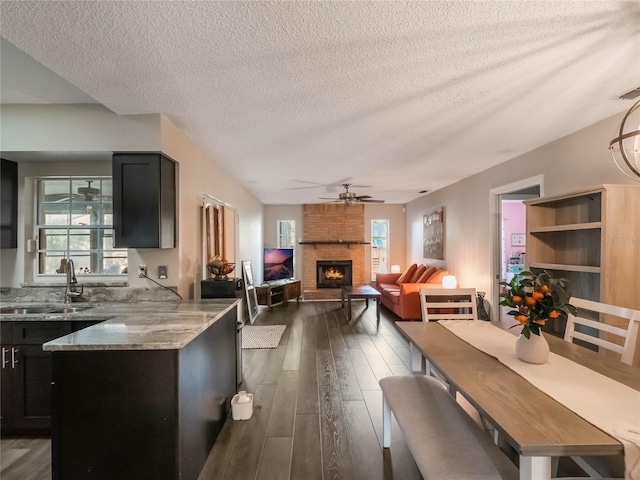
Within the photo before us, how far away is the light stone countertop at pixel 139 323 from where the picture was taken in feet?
4.70

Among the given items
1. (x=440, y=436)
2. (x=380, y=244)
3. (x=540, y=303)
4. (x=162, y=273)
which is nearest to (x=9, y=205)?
(x=162, y=273)

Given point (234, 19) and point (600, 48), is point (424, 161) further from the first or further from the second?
point (234, 19)

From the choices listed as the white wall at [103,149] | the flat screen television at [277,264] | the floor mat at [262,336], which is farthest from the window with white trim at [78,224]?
the flat screen television at [277,264]

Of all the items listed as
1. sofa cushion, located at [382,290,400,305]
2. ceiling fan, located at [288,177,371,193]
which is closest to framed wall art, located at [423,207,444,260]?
sofa cushion, located at [382,290,400,305]

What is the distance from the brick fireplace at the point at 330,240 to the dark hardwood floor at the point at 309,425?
355 centimetres

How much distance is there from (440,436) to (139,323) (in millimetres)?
1829

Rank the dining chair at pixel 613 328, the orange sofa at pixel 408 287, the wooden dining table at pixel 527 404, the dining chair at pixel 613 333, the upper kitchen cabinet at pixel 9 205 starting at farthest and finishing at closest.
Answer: the orange sofa at pixel 408 287
the upper kitchen cabinet at pixel 9 205
the dining chair at pixel 613 328
the dining chair at pixel 613 333
the wooden dining table at pixel 527 404

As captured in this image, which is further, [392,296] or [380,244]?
[380,244]

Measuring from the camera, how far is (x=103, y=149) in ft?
7.85

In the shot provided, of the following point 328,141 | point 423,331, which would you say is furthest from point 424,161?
point 423,331

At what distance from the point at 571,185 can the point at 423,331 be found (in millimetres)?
2266

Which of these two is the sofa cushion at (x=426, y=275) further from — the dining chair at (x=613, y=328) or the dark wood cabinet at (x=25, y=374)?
the dark wood cabinet at (x=25, y=374)

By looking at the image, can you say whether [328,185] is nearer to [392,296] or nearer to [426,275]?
[392,296]

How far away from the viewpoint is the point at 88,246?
269cm
